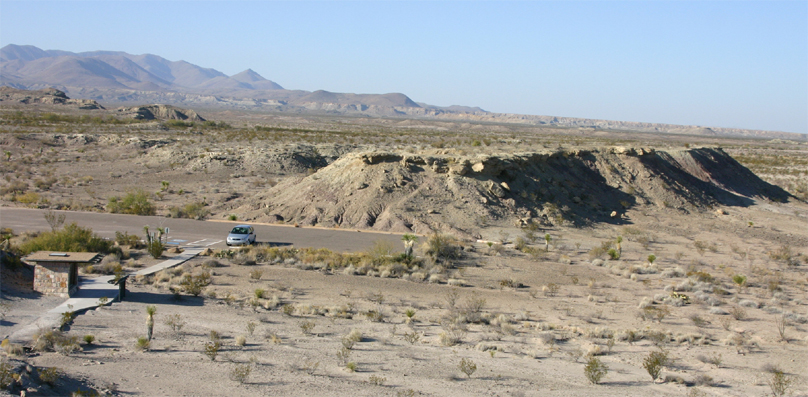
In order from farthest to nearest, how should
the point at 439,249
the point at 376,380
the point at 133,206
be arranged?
the point at 133,206
the point at 439,249
the point at 376,380

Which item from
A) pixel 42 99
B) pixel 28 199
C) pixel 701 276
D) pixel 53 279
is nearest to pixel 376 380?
pixel 53 279

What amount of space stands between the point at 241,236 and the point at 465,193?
44.2 feet

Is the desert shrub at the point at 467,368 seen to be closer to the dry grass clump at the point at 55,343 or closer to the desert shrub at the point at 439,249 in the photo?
the dry grass clump at the point at 55,343

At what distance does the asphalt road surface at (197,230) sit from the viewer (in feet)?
80.4

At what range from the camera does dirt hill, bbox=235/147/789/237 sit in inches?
1157

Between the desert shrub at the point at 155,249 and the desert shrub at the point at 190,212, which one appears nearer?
the desert shrub at the point at 155,249

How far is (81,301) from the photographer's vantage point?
14461 millimetres

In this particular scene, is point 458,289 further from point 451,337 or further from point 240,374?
point 240,374

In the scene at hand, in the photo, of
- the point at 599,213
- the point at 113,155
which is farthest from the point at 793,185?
the point at 113,155

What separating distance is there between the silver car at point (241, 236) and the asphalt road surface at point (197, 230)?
25.4 inches

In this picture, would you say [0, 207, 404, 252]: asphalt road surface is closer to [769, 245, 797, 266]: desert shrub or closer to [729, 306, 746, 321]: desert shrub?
[729, 306, 746, 321]: desert shrub

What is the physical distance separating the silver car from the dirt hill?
5.50 m

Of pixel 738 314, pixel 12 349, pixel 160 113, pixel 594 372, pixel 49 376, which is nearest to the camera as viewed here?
pixel 49 376

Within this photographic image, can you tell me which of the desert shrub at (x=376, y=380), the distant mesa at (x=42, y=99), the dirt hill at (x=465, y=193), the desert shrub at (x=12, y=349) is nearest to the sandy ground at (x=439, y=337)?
the desert shrub at (x=376, y=380)
